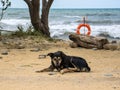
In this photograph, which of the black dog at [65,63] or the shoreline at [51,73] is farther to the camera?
the black dog at [65,63]

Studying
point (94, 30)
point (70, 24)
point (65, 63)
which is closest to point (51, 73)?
point (65, 63)

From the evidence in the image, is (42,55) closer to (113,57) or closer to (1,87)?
(113,57)

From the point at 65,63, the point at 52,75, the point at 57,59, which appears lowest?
the point at 52,75

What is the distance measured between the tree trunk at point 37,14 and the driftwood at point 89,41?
267cm

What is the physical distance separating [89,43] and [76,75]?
5.57 m

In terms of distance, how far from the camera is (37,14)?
1680 cm

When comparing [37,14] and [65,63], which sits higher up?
[37,14]

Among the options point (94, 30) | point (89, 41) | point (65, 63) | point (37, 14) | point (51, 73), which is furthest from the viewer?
point (94, 30)

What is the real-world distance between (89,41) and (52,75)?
5.56 metres

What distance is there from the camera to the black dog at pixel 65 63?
922 cm

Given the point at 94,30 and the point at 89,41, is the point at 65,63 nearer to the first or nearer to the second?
the point at 89,41

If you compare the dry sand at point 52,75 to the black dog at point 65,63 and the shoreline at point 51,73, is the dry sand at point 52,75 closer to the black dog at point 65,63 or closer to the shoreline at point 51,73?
the shoreline at point 51,73

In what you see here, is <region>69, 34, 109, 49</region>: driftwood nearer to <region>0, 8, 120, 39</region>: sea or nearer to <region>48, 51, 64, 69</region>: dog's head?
<region>48, 51, 64, 69</region>: dog's head

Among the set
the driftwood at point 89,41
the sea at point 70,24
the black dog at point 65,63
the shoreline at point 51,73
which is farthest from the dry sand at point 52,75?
the sea at point 70,24
